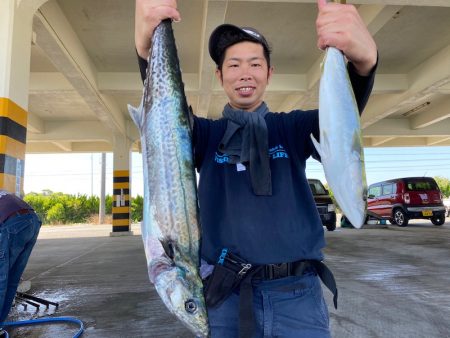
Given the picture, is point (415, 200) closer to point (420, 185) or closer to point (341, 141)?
point (420, 185)

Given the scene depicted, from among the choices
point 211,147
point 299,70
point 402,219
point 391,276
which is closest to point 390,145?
point 402,219

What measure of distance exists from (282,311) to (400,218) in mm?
15723

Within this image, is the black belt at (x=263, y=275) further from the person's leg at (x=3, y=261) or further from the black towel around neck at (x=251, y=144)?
the person's leg at (x=3, y=261)

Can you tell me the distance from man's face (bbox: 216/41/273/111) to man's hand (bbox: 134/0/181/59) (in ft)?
0.96

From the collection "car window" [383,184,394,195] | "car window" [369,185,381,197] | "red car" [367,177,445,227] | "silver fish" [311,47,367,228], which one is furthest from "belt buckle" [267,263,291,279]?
"car window" [369,185,381,197]

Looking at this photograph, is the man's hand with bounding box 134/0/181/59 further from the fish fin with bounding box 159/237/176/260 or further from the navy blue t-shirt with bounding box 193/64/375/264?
the fish fin with bounding box 159/237/176/260

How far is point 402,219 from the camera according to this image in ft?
Result: 50.6

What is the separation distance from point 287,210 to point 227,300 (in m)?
0.42

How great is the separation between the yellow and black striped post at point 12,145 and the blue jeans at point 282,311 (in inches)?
165

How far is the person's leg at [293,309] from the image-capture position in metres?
1.43

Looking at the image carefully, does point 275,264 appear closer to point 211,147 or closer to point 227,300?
point 227,300

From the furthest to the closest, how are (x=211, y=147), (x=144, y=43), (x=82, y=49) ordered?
(x=82, y=49)
(x=211, y=147)
(x=144, y=43)

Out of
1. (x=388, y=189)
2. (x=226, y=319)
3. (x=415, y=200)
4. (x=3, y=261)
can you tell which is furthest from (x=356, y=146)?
(x=388, y=189)

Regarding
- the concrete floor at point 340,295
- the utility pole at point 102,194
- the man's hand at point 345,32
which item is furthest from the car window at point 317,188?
the utility pole at point 102,194
